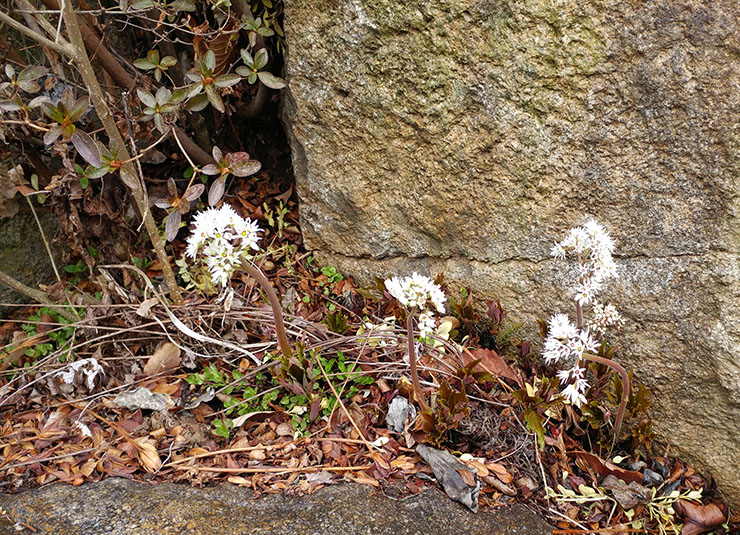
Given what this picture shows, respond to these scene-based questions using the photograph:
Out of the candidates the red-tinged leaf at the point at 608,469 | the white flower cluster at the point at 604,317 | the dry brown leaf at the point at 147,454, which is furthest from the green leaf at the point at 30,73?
the red-tinged leaf at the point at 608,469

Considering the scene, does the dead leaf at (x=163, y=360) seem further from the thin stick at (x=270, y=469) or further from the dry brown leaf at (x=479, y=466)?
the dry brown leaf at (x=479, y=466)

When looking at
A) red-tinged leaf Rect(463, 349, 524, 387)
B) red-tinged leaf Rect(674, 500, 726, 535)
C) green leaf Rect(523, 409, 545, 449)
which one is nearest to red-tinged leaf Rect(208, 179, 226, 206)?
red-tinged leaf Rect(463, 349, 524, 387)

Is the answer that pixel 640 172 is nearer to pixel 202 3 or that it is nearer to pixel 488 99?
pixel 488 99

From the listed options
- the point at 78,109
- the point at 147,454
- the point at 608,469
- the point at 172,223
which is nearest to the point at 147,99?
the point at 78,109

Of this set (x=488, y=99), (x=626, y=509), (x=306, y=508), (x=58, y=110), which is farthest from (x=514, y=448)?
(x=58, y=110)

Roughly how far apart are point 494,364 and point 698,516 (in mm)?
920

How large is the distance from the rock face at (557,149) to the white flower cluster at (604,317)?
0.08 meters

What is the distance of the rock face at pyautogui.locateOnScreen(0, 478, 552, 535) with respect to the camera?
184 cm

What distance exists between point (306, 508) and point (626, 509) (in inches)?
46.5

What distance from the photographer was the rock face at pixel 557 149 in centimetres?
217

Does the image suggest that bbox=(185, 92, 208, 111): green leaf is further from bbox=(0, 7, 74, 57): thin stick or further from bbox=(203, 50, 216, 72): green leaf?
bbox=(0, 7, 74, 57): thin stick

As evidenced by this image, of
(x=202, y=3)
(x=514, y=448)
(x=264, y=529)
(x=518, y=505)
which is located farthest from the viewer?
(x=202, y=3)

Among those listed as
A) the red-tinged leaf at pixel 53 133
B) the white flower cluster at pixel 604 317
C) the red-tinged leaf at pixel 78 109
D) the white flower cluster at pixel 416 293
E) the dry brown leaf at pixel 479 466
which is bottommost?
the dry brown leaf at pixel 479 466

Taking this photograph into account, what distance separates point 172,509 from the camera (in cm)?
189
